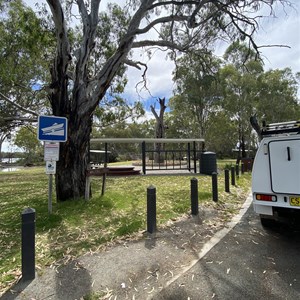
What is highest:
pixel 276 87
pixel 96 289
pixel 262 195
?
pixel 276 87

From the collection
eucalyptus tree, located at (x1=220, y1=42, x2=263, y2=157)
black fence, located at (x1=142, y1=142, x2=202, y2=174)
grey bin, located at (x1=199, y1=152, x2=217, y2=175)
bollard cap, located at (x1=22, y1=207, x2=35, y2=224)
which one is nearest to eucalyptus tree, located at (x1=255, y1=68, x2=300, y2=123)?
eucalyptus tree, located at (x1=220, y1=42, x2=263, y2=157)

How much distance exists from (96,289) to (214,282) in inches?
57.6

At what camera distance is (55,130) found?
531 centimetres

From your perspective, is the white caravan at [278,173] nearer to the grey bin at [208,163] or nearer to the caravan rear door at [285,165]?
the caravan rear door at [285,165]

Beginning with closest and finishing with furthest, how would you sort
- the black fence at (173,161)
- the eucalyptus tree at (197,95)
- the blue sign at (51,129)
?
the blue sign at (51,129) < the black fence at (173,161) < the eucalyptus tree at (197,95)

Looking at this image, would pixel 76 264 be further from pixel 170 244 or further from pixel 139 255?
pixel 170 244

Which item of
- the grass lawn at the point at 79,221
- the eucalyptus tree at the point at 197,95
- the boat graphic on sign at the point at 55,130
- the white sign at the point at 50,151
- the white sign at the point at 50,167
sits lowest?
the grass lawn at the point at 79,221

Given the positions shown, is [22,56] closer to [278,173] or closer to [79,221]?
[79,221]

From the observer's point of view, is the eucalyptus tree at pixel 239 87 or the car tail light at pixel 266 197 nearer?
the car tail light at pixel 266 197

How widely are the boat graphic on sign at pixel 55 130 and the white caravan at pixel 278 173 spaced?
4.10m

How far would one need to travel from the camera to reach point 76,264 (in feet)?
11.5

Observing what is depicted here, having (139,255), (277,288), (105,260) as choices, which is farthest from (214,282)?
(105,260)

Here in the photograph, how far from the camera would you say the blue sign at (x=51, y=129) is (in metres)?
5.11

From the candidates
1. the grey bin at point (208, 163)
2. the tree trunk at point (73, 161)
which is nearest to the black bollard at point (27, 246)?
the tree trunk at point (73, 161)
